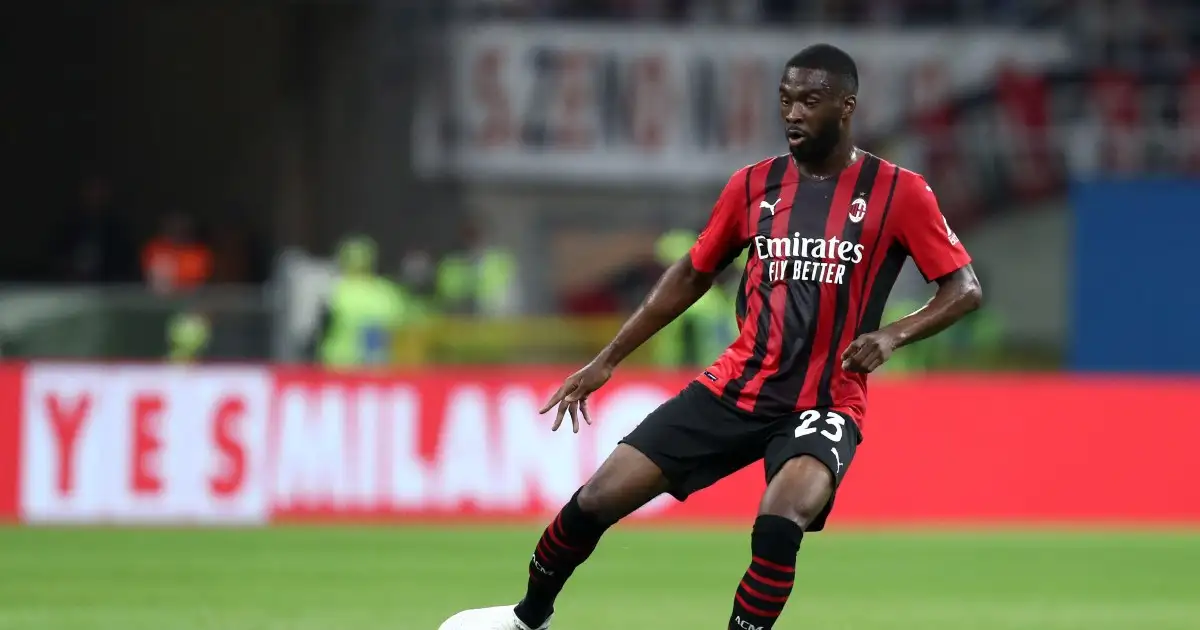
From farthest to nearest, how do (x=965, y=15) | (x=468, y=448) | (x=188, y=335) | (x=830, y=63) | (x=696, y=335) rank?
(x=965, y=15) < (x=696, y=335) < (x=188, y=335) < (x=468, y=448) < (x=830, y=63)

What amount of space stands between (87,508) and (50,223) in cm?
1389

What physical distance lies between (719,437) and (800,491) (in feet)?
1.46

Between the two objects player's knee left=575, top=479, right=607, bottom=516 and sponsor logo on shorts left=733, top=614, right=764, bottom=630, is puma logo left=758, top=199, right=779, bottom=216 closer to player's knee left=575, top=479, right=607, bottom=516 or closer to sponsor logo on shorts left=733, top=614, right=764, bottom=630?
player's knee left=575, top=479, right=607, bottom=516

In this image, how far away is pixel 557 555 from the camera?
7320mm

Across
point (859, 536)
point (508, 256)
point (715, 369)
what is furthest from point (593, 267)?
point (715, 369)

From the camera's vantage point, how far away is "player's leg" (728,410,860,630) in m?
6.79

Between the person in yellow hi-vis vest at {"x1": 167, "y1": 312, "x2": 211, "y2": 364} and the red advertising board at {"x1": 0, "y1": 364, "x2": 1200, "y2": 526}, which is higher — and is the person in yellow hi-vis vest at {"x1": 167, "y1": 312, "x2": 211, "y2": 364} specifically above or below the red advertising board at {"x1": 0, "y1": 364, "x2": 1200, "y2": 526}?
above

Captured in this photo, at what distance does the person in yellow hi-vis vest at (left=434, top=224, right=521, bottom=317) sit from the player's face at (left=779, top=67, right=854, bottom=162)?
14944 millimetres

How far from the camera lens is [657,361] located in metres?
20.3

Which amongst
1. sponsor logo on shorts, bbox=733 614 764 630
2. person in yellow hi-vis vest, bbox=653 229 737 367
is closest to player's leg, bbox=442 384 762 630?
sponsor logo on shorts, bbox=733 614 764 630

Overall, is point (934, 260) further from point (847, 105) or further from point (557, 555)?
point (557, 555)

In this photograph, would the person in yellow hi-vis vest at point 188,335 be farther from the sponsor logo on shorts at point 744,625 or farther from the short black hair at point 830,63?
the sponsor logo on shorts at point 744,625

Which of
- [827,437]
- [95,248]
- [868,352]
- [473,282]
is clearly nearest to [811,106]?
[868,352]

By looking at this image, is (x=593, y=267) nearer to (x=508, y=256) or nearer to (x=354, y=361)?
(x=508, y=256)
